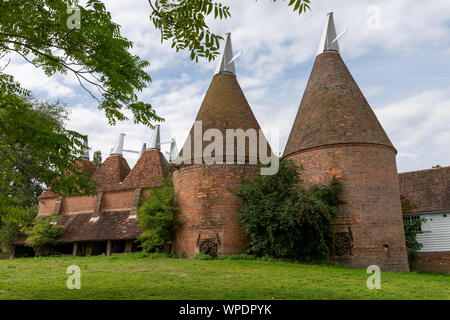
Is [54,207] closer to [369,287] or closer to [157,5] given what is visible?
[369,287]

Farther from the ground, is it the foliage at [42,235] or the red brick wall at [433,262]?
the foliage at [42,235]

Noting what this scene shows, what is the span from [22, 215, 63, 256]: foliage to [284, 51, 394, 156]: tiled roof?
53.6 feet

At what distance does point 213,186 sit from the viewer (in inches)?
631

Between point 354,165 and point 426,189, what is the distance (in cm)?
892

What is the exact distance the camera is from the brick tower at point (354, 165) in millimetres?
13359

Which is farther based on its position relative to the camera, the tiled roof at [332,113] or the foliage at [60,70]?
the tiled roof at [332,113]

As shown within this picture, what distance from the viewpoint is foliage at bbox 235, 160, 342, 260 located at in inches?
512

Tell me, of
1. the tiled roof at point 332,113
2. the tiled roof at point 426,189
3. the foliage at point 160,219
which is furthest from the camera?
the tiled roof at point 426,189

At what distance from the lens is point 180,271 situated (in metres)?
11.0

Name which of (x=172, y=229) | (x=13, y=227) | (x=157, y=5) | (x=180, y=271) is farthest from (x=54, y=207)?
(x=157, y=5)

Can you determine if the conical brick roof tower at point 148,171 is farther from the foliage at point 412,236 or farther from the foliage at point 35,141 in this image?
the foliage at point 35,141

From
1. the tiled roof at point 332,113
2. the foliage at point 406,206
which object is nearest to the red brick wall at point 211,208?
the tiled roof at point 332,113

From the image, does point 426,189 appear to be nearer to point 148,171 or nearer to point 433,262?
point 433,262

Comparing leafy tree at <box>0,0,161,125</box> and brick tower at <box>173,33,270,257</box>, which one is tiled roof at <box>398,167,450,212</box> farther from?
leafy tree at <box>0,0,161,125</box>
